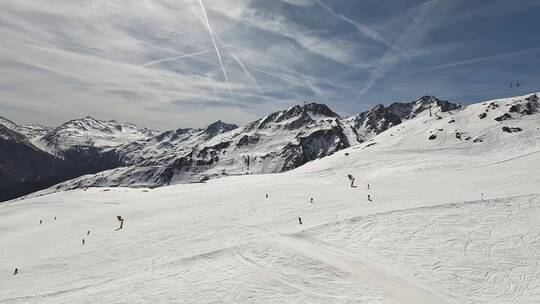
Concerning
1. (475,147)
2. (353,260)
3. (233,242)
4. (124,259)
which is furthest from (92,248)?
(475,147)

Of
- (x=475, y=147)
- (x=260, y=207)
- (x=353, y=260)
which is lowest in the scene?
(x=353, y=260)

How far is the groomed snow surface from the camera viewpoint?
85.4 feet

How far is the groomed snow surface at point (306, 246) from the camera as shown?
85.4ft

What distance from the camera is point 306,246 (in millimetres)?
32719

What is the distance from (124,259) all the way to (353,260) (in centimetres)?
2066

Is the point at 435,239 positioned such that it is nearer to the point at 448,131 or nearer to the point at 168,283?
the point at 168,283

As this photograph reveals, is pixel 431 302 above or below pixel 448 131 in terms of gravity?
below

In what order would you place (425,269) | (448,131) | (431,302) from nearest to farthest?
1. (431,302)
2. (425,269)
3. (448,131)

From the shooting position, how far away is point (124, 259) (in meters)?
35.9

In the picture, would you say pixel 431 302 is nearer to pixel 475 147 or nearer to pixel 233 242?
pixel 233 242

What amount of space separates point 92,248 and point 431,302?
108 feet

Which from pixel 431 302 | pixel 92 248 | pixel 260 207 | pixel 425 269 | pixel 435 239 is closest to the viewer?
pixel 431 302

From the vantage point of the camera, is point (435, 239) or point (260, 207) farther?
point (260, 207)

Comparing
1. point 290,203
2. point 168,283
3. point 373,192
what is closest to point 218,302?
point 168,283
